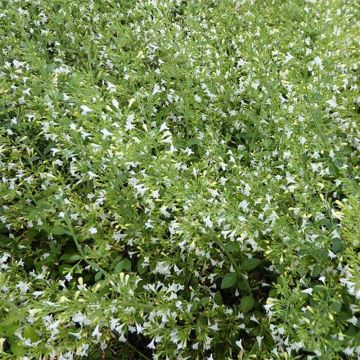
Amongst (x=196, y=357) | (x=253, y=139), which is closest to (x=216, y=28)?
(x=253, y=139)

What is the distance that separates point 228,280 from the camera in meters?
2.99

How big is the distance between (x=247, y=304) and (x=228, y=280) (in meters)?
0.21

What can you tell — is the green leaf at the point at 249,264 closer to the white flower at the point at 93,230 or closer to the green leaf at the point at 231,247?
the green leaf at the point at 231,247

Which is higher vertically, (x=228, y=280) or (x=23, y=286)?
(x=228, y=280)

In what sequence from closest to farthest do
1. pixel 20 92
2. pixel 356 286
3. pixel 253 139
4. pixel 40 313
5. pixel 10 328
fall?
pixel 356 286 → pixel 40 313 → pixel 10 328 → pixel 253 139 → pixel 20 92

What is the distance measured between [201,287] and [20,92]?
275 centimetres

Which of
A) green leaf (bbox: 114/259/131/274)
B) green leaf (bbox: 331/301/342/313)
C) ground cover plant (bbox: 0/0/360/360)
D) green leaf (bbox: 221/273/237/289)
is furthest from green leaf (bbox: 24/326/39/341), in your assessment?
green leaf (bbox: 331/301/342/313)

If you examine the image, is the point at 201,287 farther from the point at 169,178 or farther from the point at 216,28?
the point at 216,28

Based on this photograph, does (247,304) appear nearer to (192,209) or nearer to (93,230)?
(192,209)

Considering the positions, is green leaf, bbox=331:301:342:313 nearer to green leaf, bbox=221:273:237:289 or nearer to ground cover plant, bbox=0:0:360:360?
ground cover plant, bbox=0:0:360:360

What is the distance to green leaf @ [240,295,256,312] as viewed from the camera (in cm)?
296

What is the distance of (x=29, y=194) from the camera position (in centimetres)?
376

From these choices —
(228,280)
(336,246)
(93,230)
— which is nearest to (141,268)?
A: (93,230)

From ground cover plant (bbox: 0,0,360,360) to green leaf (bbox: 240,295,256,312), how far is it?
0.05m
